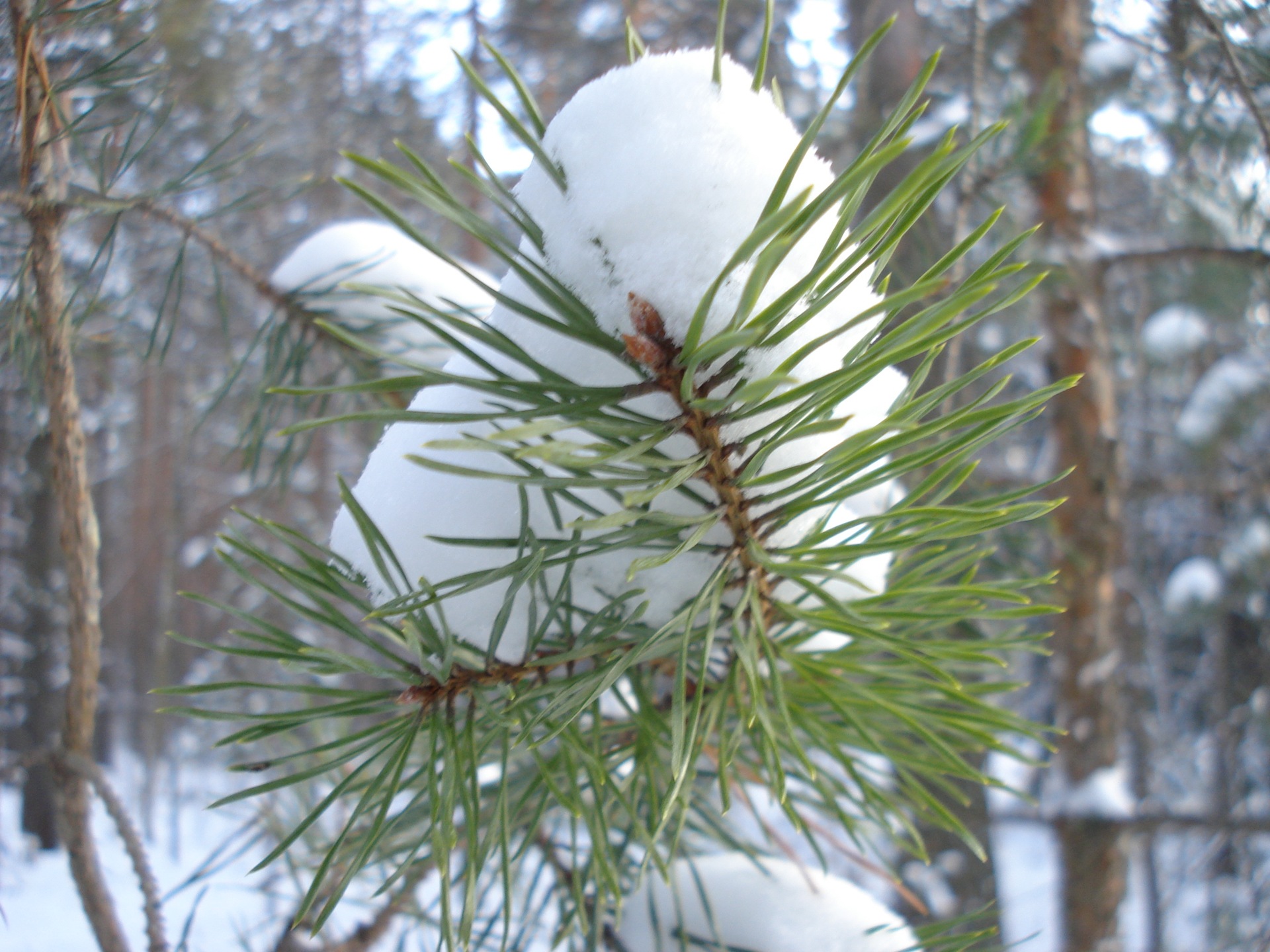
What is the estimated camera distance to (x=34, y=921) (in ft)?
4.50

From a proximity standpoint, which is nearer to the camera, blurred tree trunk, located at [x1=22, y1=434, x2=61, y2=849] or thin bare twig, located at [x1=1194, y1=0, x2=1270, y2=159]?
thin bare twig, located at [x1=1194, y1=0, x2=1270, y2=159]

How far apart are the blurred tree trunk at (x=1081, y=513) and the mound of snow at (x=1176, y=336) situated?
2.64 m

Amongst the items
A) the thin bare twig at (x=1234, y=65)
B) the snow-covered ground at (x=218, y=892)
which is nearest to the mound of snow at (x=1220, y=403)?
the snow-covered ground at (x=218, y=892)

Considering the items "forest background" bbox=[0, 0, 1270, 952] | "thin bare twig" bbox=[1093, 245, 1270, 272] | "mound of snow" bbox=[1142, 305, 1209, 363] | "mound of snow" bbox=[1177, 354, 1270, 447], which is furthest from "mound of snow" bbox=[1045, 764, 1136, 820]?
"mound of snow" bbox=[1142, 305, 1209, 363]

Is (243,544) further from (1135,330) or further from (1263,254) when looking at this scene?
(1135,330)

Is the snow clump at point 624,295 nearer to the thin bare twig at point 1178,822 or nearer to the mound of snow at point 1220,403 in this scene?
the thin bare twig at point 1178,822

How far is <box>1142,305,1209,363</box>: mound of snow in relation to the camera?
4.02m

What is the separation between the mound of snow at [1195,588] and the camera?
11.7ft

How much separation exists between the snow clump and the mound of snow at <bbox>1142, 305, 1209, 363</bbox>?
175 inches

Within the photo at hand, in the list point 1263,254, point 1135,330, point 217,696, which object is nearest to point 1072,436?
point 1263,254

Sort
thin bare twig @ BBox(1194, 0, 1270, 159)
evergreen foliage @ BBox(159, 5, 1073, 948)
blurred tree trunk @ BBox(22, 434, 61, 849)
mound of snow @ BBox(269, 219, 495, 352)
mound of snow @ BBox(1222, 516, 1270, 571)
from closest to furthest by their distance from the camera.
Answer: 1. evergreen foliage @ BBox(159, 5, 1073, 948)
2. mound of snow @ BBox(269, 219, 495, 352)
3. thin bare twig @ BBox(1194, 0, 1270, 159)
4. mound of snow @ BBox(1222, 516, 1270, 571)
5. blurred tree trunk @ BBox(22, 434, 61, 849)

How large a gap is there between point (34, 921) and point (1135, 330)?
15.7 ft

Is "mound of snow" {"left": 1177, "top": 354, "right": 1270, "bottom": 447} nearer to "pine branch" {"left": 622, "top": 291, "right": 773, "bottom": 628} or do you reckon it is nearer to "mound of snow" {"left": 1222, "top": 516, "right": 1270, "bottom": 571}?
"mound of snow" {"left": 1222, "top": 516, "right": 1270, "bottom": 571}

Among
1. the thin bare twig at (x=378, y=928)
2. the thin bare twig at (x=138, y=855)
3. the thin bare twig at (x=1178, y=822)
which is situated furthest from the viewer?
the thin bare twig at (x=1178, y=822)
